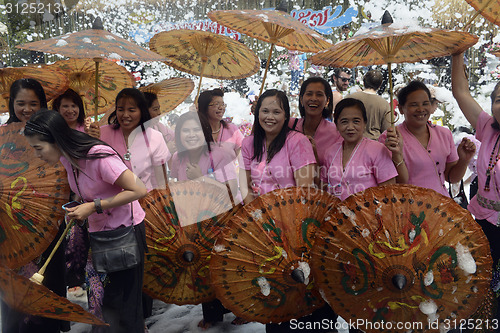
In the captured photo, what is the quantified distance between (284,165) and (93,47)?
1.43m

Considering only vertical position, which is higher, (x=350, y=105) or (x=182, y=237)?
(x=350, y=105)

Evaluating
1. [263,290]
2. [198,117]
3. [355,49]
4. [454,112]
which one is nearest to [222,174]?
[198,117]

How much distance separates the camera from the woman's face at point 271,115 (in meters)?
2.68

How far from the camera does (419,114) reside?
2643 millimetres

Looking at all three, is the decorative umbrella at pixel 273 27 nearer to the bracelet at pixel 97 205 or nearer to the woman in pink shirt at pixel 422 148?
the woman in pink shirt at pixel 422 148

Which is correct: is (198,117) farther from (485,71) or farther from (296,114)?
(485,71)

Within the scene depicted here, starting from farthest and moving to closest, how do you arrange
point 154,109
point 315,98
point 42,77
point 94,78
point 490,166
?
point 154,109, point 94,78, point 315,98, point 42,77, point 490,166

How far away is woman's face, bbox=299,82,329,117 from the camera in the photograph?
121 inches

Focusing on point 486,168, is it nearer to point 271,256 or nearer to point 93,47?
point 271,256

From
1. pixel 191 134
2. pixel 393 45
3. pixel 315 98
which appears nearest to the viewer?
pixel 393 45

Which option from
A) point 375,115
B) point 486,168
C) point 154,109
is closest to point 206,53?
point 154,109

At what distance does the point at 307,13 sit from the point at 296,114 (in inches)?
81.6

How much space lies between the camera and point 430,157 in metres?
2.63

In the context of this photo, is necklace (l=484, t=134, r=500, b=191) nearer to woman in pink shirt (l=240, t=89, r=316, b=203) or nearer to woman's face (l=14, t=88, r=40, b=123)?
woman in pink shirt (l=240, t=89, r=316, b=203)
